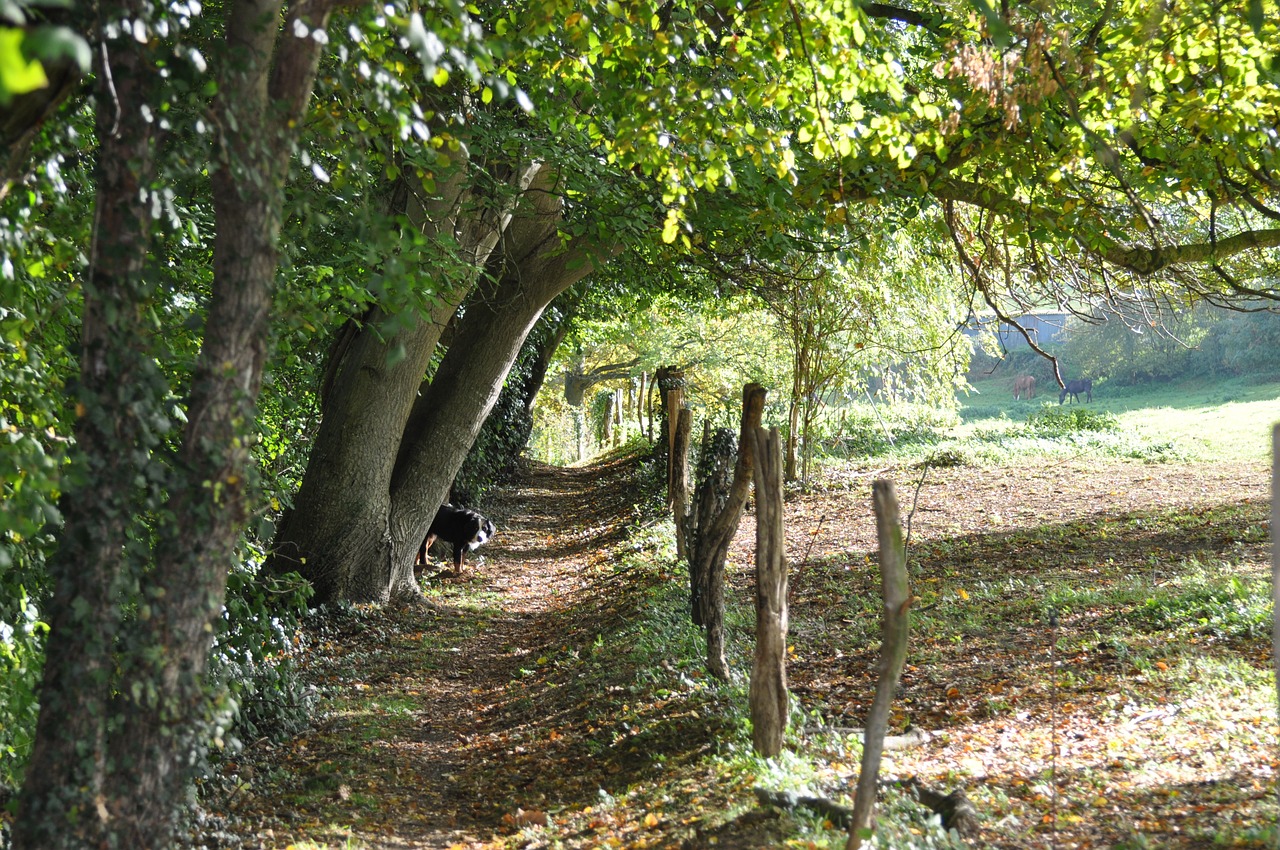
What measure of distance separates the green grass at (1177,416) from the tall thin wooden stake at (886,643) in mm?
17475

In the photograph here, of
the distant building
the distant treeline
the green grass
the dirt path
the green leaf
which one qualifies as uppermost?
the distant treeline

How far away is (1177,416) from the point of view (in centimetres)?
2961

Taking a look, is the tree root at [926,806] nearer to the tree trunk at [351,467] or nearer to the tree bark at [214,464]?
the tree bark at [214,464]

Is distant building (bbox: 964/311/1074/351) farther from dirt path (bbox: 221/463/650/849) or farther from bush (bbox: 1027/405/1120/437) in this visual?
dirt path (bbox: 221/463/650/849)

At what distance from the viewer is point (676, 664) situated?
708cm

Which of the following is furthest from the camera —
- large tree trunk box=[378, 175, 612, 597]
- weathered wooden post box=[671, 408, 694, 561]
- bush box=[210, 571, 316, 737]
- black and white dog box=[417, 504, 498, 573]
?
weathered wooden post box=[671, 408, 694, 561]

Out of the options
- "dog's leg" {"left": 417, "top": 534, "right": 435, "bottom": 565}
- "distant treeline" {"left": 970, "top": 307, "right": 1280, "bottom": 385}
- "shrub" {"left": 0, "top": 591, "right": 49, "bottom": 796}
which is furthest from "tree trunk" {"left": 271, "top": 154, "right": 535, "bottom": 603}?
"distant treeline" {"left": 970, "top": 307, "right": 1280, "bottom": 385}

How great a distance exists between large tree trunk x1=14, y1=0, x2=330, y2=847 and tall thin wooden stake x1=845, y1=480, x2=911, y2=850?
2.27m

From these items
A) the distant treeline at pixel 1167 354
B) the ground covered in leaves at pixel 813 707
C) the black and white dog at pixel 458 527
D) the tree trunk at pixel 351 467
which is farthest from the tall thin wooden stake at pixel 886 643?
the distant treeline at pixel 1167 354

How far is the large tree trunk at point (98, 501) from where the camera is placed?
2578mm

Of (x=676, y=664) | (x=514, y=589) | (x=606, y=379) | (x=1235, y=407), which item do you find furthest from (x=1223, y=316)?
(x=676, y=664)

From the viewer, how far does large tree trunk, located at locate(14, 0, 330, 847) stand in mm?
2594

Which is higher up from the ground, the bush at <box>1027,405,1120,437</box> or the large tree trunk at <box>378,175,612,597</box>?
the large tree trunk at <box>378,175,612,597</box>

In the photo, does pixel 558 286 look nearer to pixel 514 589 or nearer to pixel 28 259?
pixel 514 589
